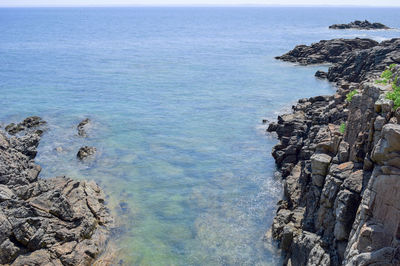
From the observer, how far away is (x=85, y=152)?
41.0 m

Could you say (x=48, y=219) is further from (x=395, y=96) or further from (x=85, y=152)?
(x=395, y=96)

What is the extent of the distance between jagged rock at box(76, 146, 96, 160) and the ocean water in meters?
0.79

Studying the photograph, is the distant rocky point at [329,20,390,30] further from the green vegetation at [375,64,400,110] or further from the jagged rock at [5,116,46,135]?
the green vegetation at [375,64,400,110]

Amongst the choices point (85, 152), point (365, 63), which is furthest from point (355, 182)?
point (365, 63)

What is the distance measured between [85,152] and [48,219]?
16.0 metres

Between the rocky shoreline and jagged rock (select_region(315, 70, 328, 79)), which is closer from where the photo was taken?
the rocky shoreline

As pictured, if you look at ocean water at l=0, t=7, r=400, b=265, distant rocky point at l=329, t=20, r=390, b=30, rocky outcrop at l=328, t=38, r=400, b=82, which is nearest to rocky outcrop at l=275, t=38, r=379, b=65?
ocean water at l=0, t=7, r=400, b=265

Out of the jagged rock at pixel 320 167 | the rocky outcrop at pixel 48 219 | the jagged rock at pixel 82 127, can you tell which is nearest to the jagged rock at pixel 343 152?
the jagged rock at pixel 320 167

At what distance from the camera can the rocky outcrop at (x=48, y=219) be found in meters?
23.4

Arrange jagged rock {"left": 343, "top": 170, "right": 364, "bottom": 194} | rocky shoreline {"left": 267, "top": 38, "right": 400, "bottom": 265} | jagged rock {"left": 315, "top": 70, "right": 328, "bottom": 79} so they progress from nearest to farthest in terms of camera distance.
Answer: rocky shoreline {"left": 267, "top": 38, "right": 400, "bottom": 265} < jagged rock {"left": 343, "top": 170, "right": 364, "bottom": 194} < jagged rock {"left": 315, "top": 70, "right": 328, "bottom": 79}

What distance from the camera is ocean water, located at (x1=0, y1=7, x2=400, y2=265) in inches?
1113

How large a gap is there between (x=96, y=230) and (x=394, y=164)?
20.1 metres

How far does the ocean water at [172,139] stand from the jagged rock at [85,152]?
79 centimetres

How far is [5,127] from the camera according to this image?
48.5m
